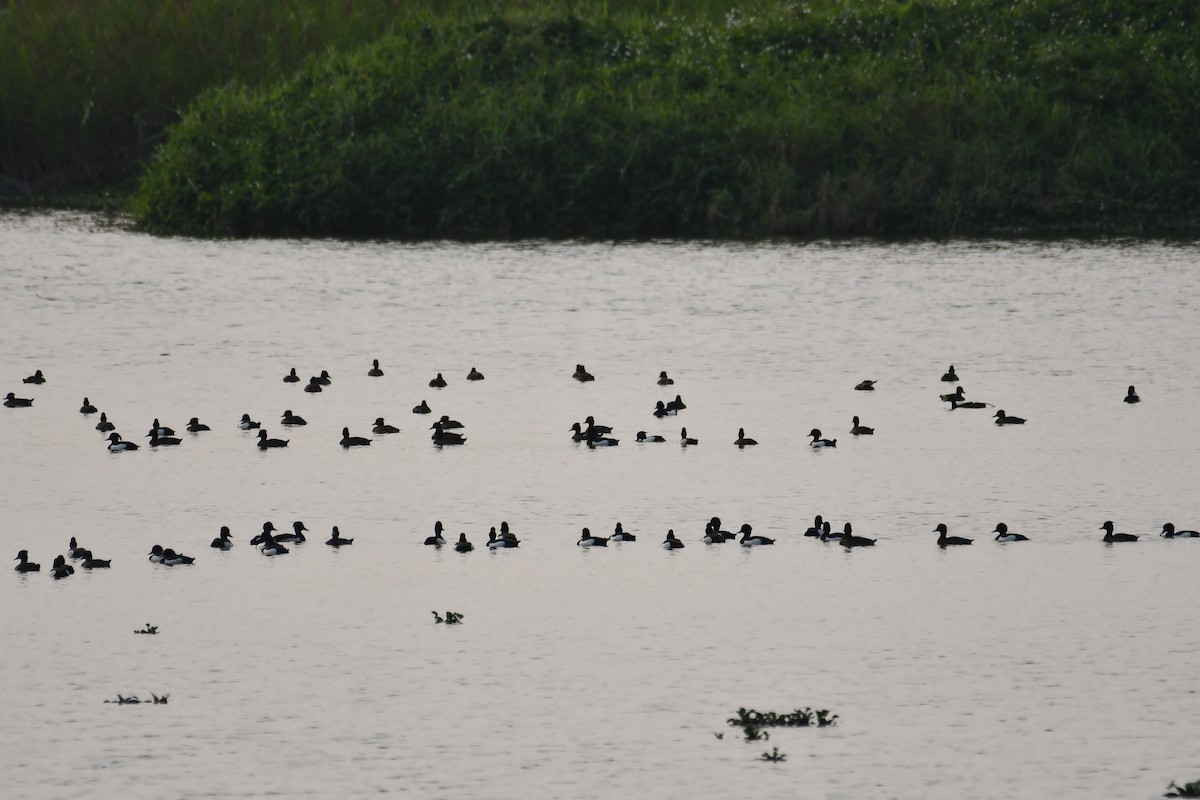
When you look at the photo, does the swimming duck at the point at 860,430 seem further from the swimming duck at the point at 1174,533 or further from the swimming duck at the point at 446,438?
the swimming duck at the point at 1174,533

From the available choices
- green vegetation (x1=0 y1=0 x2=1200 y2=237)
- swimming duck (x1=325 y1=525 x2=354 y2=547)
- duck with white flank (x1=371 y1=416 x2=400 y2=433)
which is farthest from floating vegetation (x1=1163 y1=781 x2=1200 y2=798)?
green vegetation (x1=0 y1=0 x2=1200 y2=237)

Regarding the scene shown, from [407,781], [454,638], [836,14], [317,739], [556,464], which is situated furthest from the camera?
[836,14]

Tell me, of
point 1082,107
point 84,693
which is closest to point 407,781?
point 84,693

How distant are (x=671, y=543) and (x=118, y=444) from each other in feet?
29.1

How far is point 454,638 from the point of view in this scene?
19.6 m

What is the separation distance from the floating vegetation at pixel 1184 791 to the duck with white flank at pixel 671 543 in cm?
813

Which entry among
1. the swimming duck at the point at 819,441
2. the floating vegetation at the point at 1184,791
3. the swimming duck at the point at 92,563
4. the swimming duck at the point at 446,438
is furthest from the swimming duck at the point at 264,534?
the floating vegetation at the point at 1184,791

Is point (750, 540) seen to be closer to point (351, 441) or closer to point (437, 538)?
point (437, 538)

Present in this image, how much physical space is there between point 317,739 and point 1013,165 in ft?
119

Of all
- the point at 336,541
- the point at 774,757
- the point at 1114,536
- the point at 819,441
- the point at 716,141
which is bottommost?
the point at 774,757

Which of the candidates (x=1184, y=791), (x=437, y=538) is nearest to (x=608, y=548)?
(x=437, y=538)

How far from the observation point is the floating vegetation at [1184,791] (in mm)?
15279

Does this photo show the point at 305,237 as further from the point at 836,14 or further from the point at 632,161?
the point at 836,14

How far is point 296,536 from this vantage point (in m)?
23.0
